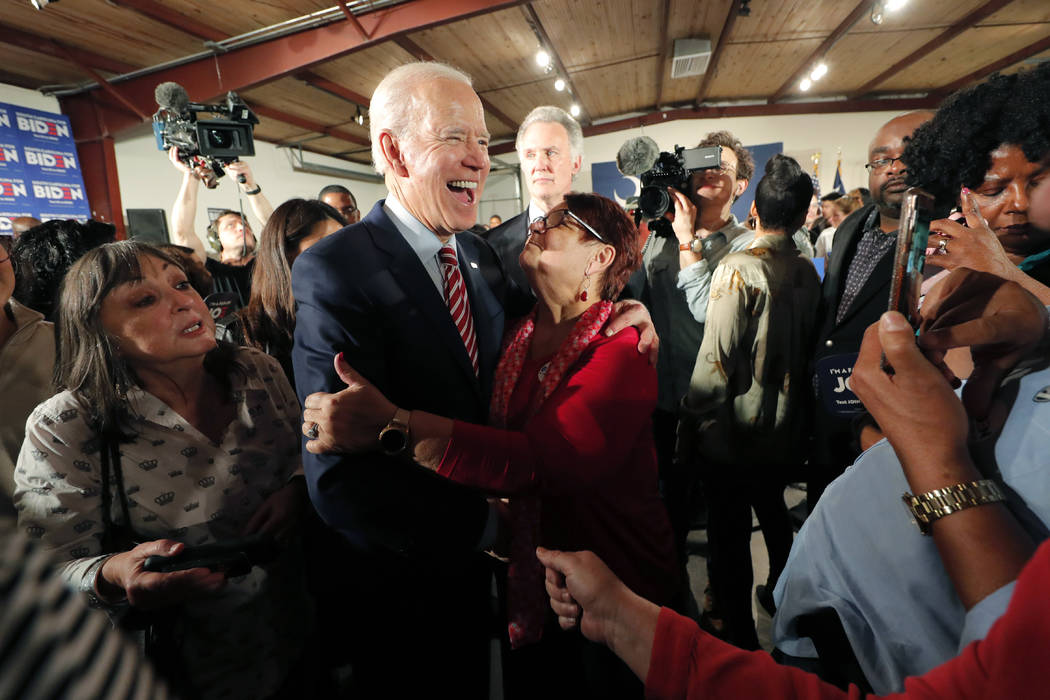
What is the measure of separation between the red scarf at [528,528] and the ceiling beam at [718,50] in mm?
6370

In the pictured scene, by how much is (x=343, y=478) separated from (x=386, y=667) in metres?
0.79

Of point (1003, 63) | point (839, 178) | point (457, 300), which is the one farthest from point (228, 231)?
point (1003, 63)

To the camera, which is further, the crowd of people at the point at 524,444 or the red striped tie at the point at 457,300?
the red striped tie at the point at 457,300

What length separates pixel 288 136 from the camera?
30.0 feet

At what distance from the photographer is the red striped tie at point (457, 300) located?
4.65 ft

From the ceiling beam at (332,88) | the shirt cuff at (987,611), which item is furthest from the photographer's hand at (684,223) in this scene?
the ceiling beam at (332,88)

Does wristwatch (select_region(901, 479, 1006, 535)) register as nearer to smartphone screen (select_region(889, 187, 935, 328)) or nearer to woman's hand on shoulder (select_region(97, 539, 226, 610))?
smartphone screen (select_region(889, 187, 935, 328))

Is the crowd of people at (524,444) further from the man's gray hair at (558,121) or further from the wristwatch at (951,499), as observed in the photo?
the man's gray hair at (558,121)

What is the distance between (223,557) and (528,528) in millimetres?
802

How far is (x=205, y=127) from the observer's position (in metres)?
2.89

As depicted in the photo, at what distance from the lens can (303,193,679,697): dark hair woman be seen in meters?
1.09

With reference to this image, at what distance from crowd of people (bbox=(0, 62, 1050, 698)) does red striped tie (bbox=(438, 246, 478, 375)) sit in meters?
0.01

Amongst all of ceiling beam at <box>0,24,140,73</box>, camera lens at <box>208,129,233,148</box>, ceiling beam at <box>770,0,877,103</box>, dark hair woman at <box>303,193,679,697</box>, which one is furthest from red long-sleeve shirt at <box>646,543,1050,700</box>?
ceiling beam at <box>770,0,877,103</box>

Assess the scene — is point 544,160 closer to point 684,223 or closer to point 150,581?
point 684,223
